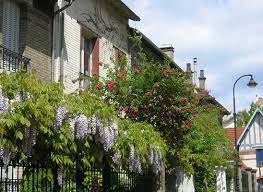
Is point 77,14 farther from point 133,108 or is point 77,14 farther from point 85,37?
point 133,108

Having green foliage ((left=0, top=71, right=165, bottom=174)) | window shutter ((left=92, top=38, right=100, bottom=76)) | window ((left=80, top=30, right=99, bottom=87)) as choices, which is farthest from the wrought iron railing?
window shutter ((left=92, top=38, right=100, bottom=76))

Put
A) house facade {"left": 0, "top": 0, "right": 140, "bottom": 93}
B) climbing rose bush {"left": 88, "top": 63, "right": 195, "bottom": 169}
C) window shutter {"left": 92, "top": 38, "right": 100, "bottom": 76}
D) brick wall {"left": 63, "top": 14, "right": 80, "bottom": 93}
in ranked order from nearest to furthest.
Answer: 1. climbing rose bush {"left": 88, "top": 63, "right": 195, "bottom": 169}
2. house facade {"left": 0, "top": 0, "right": 140, "bottom": 93}
3. brick wall {"left": 63, "top": 14, "right": 80, "bottom": 93}
4. window shutter {"left": 92, "top": 38, "right": 100, "bottom": 76}

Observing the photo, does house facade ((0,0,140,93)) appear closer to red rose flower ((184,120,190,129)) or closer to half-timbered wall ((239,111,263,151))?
red rose flower ((184,120,190,129))

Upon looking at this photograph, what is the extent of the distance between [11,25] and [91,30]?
15.5 ft

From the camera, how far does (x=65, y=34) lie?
18.1m

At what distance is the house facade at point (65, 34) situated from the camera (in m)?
15.9

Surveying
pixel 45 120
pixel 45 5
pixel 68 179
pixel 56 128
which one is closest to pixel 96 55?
pixel 45 5

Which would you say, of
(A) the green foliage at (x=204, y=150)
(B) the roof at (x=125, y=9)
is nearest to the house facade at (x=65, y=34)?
(B) the roof at (x=125, y=9)

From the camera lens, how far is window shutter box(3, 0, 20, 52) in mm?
15508

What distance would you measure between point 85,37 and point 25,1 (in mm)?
4582

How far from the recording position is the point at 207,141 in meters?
20.7

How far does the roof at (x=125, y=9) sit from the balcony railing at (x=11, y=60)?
256 inches

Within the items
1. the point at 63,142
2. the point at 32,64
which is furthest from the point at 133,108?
the point at 63,142

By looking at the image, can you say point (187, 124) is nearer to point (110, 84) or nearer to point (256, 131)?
point (110, 84)
